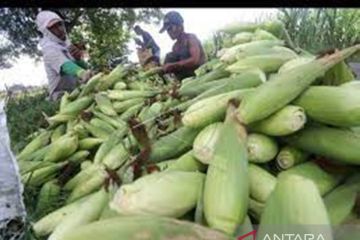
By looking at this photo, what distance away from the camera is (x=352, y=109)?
4.84 ft

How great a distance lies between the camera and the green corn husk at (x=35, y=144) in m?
1.73

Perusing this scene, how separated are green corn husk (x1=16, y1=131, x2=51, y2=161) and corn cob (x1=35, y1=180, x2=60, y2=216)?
11 centimetres

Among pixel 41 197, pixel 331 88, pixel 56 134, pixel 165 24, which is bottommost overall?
pixel 41 197

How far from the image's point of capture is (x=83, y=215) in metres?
1.52

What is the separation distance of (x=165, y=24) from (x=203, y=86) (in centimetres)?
20

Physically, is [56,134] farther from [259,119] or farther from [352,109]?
[352,109]

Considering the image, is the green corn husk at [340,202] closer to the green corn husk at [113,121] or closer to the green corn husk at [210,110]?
the green corn husk at [210,110]

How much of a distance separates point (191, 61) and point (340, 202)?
577 mm

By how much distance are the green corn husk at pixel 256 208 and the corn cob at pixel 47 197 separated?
1.76 ft

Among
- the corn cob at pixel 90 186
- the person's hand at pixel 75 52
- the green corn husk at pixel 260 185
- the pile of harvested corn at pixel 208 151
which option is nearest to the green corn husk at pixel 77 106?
the pile of harvested corn at pixel 208 151

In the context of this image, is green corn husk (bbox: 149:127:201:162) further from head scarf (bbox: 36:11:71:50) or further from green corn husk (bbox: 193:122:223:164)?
head scarf (bbox: 36:11:71:50)

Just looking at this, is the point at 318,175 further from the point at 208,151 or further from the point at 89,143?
the point at 89,143

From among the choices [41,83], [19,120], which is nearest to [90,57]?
[41,83]

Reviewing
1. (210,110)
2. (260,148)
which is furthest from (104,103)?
(260,148)
